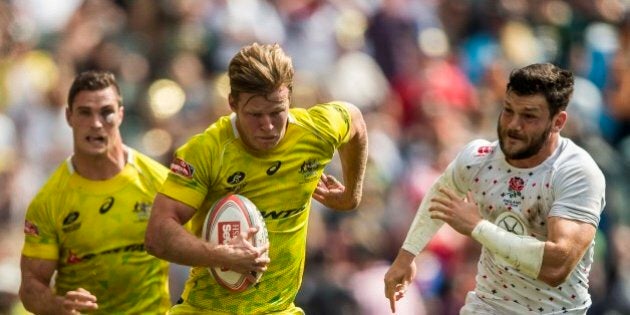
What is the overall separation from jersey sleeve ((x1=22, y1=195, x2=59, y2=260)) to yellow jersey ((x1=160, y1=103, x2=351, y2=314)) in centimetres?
104

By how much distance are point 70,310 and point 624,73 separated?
871 cm

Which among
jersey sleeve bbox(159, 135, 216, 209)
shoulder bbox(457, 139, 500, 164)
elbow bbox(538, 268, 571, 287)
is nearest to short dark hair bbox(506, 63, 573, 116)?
shoulder bbox(457, 139, 500, 164)

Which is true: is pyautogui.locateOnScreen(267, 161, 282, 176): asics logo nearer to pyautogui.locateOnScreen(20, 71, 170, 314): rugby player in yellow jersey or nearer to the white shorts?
pyautogui.locateOnScreen(20, 71, 170, 314): rugby player in yellow jersey

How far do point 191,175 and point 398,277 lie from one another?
1.45 metres

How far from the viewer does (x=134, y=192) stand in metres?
10.2

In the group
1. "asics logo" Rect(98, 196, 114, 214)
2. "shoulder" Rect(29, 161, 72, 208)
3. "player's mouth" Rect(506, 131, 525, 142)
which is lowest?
"asics logo" Rect(98, 196, 114, 214)

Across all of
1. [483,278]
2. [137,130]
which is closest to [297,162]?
[483,278]

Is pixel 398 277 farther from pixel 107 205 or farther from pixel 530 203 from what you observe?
pixel 107 205

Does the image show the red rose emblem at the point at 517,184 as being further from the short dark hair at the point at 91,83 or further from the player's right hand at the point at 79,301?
the short dark hair at the point at 91,83

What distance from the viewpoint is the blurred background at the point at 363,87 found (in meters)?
14.0

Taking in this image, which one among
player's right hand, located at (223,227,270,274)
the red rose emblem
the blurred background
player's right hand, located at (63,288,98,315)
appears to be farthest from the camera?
the blurred background

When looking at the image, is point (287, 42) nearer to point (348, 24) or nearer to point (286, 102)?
point (348, 24)

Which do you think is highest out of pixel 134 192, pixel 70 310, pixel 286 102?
pixel 286 102

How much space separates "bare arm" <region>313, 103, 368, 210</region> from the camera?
9891 millimetres
